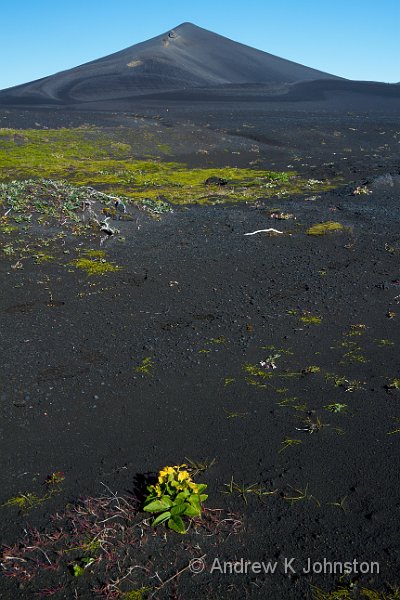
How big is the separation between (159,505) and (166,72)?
7122cm

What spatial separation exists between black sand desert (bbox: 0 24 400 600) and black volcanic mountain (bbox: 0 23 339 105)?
45.8 m

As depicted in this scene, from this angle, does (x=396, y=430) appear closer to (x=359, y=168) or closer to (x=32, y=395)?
(x=32, y=395)

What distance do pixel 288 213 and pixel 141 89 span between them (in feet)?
174

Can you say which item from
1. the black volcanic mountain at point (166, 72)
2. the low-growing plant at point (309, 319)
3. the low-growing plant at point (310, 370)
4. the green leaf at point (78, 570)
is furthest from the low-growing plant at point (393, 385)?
the black volcanic mountain at point (166, 72)

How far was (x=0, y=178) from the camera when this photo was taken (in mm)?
19328

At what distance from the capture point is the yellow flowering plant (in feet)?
13.2

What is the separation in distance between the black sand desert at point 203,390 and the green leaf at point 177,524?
0.06m

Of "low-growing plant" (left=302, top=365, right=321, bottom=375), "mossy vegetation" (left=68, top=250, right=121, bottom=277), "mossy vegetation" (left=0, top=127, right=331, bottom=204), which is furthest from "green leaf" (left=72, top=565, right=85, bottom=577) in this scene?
"mossy vegetation" (left=0, top=127, right=331, bottom=204)

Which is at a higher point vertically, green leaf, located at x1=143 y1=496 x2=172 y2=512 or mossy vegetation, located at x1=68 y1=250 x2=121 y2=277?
mossy vegetation, located at x1=68 y1=250 x2=121 y2=277

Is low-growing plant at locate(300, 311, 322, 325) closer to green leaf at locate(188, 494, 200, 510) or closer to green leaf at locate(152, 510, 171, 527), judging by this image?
green leaf at locate(188, 494, 200, 510)

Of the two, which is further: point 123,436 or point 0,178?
point 0,178

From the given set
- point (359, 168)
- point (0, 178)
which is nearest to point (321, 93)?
point (359, 168)

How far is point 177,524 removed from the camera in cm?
395

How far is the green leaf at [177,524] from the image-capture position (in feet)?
12.9
